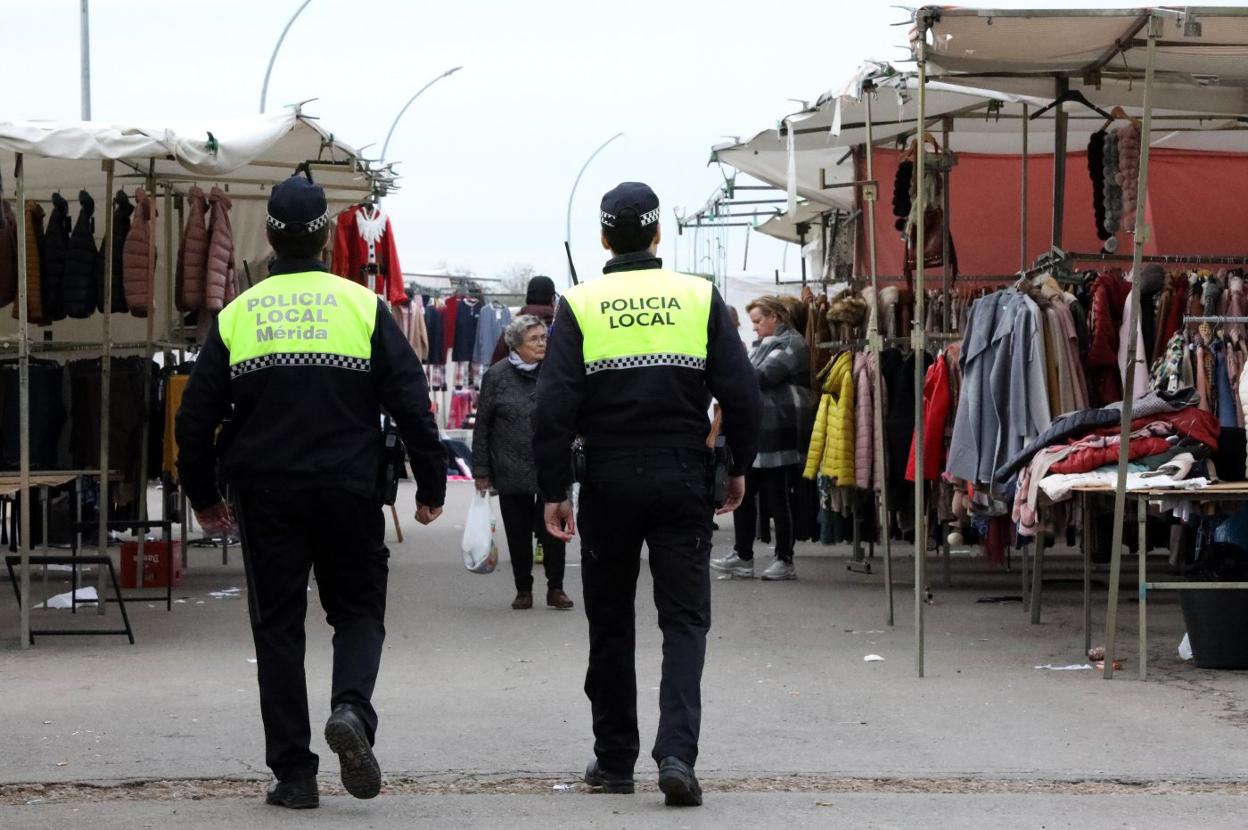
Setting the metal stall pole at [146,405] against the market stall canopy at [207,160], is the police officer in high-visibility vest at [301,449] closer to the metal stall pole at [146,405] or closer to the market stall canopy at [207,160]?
the market stall canopy at [207,160]

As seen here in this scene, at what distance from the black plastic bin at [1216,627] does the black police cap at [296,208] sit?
480cm

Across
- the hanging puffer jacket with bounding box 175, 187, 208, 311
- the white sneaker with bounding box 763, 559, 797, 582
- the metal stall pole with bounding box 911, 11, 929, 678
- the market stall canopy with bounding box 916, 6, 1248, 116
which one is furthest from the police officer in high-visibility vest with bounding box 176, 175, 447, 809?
the white sneaker with bounding box 763, 559, 797, 582

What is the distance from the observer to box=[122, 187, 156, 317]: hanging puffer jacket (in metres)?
13.0

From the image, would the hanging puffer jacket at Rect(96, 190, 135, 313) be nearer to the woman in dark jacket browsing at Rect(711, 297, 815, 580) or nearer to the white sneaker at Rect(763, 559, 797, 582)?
the woman in dark jacket browsing at Rect(711, 297, 815, 580)

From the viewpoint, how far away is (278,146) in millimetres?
13445

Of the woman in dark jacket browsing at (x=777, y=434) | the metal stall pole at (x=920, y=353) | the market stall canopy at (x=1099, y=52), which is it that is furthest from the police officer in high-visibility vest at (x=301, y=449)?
the woman in dark jacket browsing at (x=777, y=434)

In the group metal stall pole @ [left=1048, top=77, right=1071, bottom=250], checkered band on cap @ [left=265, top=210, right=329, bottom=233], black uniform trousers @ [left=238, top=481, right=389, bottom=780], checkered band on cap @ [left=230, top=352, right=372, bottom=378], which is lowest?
black uniform trousers @ [left=238, top=481, right=389, bottom=780]

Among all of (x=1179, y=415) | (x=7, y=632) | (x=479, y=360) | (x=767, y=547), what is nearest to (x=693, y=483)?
(x=1179, y=415)

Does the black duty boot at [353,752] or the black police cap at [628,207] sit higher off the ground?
the black police cap at [628,207]

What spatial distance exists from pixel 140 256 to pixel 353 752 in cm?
778

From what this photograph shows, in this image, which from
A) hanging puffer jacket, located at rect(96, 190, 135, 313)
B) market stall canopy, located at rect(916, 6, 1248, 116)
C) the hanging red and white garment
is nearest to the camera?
market stall canopy, located at rect(916, 6, 1248, 116)

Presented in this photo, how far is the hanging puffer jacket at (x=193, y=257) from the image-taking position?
1352 centimetres

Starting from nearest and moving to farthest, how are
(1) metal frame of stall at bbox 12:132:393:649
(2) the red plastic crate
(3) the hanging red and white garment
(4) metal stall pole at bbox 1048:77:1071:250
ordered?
(1) metal frame of stall at bbox 12:132:393:649 → (4) metal stall pole at bbox 1048:77:1071:250 → (2) the red plastic crate → (3) the hanging red and white garment

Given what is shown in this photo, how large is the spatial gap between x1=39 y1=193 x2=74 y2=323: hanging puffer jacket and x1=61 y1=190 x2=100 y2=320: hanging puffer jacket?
49 millimetres
